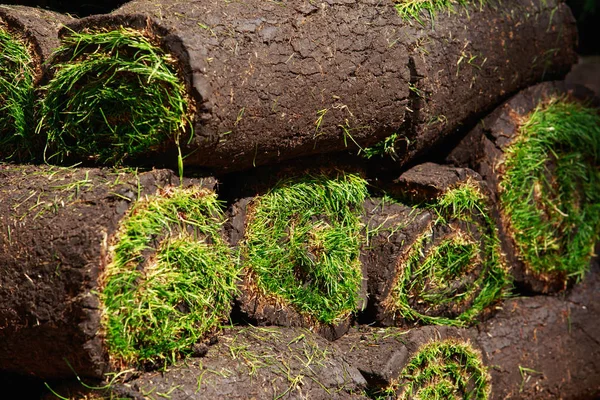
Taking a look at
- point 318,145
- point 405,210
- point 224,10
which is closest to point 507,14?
point 405,210

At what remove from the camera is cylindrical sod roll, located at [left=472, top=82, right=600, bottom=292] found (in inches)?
139

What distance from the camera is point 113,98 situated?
2449 millimetres

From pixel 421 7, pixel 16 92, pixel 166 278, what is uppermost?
pixel 421 7

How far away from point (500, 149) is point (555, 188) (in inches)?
14.3

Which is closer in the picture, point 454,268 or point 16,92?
point 16,92

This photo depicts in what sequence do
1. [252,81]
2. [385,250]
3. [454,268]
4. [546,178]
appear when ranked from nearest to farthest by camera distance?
[252,81]
[385,250]
[454,268]
[546,178]

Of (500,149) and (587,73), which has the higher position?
(500,149)

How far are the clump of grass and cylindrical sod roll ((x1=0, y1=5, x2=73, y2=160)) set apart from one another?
1264 millimetres

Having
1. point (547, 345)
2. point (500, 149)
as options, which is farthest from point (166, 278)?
point (547, 345)

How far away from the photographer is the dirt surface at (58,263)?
88.0 inches

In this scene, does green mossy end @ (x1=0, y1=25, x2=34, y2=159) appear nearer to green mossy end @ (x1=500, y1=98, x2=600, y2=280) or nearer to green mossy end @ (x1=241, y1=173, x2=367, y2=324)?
green mossy end @ (x1=241, y1=173, x2=367, y2=324)

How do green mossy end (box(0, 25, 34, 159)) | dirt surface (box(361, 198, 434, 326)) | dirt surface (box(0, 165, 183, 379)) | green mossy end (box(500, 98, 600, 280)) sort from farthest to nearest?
green mossy end (box(500, 98, 600, 280)) < dirt surface (box(361, 198, 434, 326)) < green mossy end (box(0, 25, 34, 159)) < dirt surface (box(0, 165, 183, 379))

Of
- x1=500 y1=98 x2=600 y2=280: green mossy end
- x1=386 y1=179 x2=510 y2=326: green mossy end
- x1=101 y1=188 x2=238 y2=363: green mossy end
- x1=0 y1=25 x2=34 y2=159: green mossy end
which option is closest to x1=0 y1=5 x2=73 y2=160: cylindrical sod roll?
x1=0 y1=25 x2=34 y2=159: green mossy end

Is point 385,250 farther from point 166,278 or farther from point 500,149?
point 166,278
